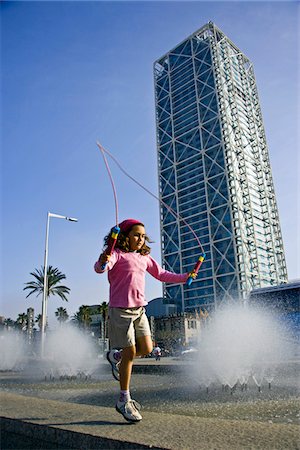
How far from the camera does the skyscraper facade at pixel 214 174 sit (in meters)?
76.3

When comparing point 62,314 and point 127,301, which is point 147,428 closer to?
point 127,301

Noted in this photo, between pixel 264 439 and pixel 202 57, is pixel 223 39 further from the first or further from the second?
pixel 264 439

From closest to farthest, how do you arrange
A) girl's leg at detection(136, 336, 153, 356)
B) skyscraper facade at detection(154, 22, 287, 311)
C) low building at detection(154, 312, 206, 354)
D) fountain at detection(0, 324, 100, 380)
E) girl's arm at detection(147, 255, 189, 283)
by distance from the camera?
girl's leg at detection(136, 336, 153, 356) < girl's arm at detection(147, 255, 189, 283) < fountain at detection(0, 324, 100, 380) < low building at detection(154, 312, 206, 354) < skyscraper facade at detection(154, 22, 287, 311)

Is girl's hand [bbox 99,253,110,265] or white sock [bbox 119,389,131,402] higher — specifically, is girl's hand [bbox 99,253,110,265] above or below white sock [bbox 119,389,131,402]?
above

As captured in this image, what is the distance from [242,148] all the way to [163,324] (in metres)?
51.0

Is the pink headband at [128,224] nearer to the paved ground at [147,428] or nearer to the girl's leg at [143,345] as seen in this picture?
the girl's leg at [143,345]

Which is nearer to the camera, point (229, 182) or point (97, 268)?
point (97, 268)

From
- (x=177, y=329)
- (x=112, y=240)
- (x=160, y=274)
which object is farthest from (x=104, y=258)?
(x=177, y=329)

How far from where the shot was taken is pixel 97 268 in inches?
112

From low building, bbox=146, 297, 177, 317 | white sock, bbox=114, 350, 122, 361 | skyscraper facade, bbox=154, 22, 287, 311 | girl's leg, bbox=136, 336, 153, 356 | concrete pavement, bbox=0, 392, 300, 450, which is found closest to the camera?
concrete pavement, bbox=0, 392, 300, 450

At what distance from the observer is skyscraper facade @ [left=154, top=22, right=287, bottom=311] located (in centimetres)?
7631

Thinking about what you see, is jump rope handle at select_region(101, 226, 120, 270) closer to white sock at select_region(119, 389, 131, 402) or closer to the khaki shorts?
the khaki shorts

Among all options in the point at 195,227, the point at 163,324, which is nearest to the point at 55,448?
the point at 163,324

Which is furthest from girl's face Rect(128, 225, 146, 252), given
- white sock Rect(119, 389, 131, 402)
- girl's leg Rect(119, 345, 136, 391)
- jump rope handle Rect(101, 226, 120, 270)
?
white sock Rect(119, 389, 131, 402)
